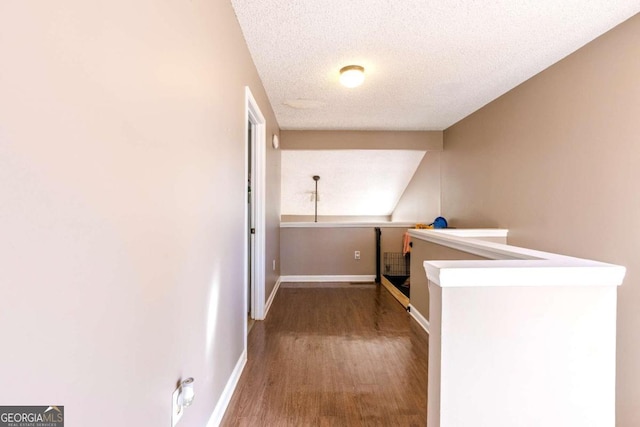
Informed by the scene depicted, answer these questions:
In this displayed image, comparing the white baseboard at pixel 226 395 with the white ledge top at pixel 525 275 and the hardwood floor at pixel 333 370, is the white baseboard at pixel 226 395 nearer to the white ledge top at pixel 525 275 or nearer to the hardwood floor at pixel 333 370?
the hardwood floor at pixel 333 370

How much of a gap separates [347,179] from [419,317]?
3162 mm

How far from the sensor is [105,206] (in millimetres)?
714

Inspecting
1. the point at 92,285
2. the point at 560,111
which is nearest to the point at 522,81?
the point at 560,111

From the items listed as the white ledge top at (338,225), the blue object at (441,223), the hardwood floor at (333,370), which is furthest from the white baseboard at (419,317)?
the white ledge top at (338,225)

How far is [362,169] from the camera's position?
17.4 ft

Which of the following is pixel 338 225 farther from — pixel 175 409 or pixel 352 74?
pixel 175 409

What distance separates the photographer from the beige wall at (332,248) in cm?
464

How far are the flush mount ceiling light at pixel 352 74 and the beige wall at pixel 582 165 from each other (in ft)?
5.01

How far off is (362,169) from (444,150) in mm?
1403

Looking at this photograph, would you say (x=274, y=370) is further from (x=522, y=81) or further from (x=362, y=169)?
(x=362, y=169)

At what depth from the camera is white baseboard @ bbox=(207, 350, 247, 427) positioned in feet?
4.89

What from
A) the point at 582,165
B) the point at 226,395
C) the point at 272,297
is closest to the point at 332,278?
the point at 272,297

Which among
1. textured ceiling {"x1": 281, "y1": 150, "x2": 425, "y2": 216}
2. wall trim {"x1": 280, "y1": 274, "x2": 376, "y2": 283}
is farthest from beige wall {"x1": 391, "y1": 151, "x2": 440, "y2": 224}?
wall trim {"x1": 280, "y1": 274, "x2": 376, "y2": 283}

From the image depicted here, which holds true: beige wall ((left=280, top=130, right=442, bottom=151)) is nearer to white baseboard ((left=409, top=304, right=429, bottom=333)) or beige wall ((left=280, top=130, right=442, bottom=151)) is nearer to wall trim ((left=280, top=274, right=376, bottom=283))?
wall trim ((left=280, top=274, right=376, bottom=283))
